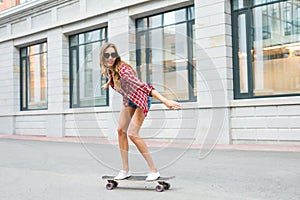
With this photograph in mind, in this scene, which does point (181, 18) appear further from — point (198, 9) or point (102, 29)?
point (102, 29)

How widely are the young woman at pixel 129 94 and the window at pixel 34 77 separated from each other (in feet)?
46.0

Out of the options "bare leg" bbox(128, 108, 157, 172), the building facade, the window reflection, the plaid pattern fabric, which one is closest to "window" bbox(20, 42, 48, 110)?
the building facade

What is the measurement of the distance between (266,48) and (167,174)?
6.51 metres

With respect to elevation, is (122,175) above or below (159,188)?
above

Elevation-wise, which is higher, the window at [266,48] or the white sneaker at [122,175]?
the window at [266,48]

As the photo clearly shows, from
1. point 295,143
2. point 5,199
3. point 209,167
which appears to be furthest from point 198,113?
point 5,199

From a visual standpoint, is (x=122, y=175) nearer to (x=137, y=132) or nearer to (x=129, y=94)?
(x=137, y=132)

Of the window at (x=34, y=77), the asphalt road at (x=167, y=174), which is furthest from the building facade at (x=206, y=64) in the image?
the window at (x=34, y=77)

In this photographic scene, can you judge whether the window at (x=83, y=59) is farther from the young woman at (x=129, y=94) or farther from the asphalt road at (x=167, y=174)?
the young woman at (x=129, y=94)

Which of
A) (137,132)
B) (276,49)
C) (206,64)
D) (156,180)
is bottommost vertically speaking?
(156,180)

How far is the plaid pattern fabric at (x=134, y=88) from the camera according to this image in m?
5.35

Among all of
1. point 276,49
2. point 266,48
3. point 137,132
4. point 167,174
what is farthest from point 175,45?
point 137,132

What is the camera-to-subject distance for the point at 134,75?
5465mm

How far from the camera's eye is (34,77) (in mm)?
20094
